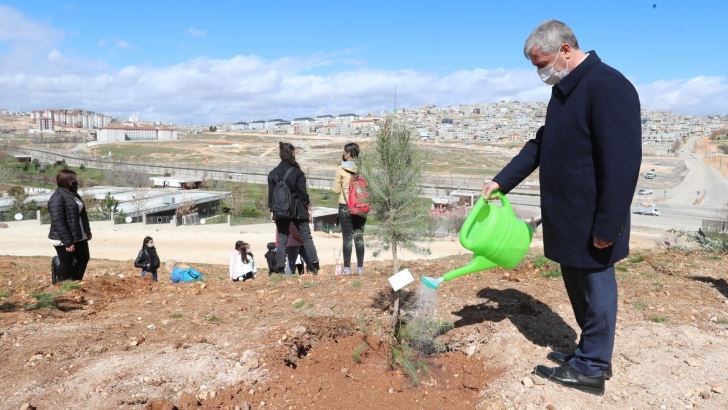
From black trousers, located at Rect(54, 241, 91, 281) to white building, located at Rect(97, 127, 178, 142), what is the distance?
19410 centimetres

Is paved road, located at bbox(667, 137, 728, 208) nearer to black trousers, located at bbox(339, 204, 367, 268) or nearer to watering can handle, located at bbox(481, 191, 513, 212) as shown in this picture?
black trousers, located at bbox(339, 204, 367, 268)

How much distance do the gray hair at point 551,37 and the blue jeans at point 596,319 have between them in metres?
1.42

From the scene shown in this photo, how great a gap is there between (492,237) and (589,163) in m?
0.78

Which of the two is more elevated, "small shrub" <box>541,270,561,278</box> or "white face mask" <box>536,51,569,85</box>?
"white face mask" <box>536,51,569,85</box>

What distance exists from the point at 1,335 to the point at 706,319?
243 inches

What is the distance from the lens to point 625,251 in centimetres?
312

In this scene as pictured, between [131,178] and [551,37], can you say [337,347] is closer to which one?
[551,37]

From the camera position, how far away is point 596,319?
322 cm

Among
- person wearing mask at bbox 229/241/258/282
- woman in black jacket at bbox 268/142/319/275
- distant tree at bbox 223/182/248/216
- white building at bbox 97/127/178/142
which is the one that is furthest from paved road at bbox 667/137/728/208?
white building at bbox 97/127/178/142

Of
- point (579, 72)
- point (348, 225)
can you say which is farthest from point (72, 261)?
point (579, 72)

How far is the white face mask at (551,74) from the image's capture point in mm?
3174

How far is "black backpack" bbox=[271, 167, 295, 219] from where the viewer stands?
6805 mm

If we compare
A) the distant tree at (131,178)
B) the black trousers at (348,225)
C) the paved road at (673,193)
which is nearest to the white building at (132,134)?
the paved road at (673,193)

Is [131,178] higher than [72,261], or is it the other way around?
[131,178]
